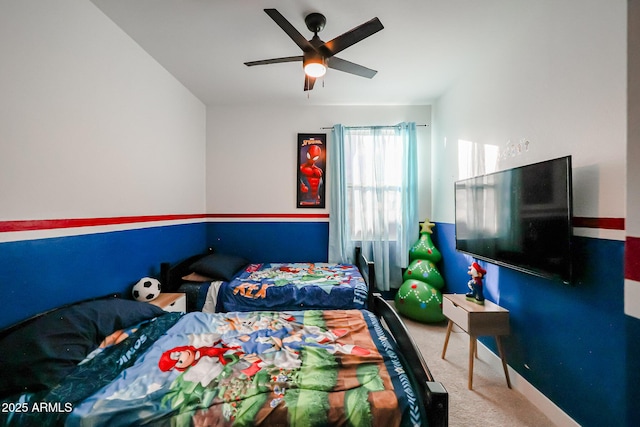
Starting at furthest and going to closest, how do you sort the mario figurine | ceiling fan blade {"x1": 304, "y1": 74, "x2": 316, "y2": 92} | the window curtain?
the window curtain → ceiling fan blade {"x1": 304, "y1": 74, "x2": 316, "y2": 92} → the mario figurine

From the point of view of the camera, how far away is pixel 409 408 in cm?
102

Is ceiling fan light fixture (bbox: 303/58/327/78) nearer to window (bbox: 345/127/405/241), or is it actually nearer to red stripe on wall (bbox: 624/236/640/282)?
window (bbox: 345/127/405/241)

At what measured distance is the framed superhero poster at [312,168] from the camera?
3598 millimetres

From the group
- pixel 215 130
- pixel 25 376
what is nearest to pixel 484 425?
pixel 25 376

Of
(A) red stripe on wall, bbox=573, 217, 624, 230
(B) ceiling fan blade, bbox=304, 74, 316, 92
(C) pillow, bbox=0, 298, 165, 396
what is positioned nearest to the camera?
(C) pillow, bbox=0, 298, 165, 396

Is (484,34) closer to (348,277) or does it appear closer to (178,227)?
(348,277)

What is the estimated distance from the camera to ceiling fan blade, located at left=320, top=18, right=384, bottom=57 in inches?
62.0

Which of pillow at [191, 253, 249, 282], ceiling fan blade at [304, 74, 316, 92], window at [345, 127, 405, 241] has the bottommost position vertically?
pillow at [191, 253, 249, 282]

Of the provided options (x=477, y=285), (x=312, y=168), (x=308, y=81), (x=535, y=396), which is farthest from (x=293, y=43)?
(x=535, y=396)

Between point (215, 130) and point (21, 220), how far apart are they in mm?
2556

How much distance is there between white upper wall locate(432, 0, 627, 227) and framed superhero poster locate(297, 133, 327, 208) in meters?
1.85

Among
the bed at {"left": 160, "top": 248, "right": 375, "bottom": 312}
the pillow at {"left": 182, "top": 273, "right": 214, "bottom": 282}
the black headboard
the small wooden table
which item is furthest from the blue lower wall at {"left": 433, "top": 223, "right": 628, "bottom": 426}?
the black headboard

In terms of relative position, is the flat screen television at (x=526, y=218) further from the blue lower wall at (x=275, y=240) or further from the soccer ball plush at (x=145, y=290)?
the soccer ball plush at (x=145, y=290)

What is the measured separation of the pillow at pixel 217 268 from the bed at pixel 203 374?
3.33ft
